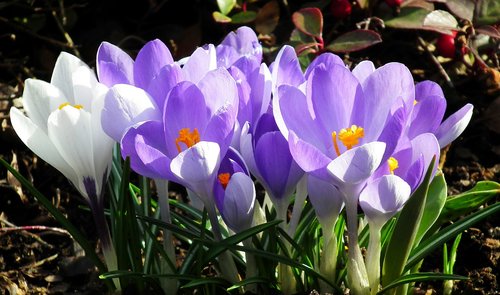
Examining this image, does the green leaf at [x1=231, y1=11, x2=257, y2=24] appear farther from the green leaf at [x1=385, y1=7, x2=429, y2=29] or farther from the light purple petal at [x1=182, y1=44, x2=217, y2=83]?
the light purple petal at [x1=182, y1=44, x2=217, y2=83]

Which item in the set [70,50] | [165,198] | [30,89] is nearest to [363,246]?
[165,198]

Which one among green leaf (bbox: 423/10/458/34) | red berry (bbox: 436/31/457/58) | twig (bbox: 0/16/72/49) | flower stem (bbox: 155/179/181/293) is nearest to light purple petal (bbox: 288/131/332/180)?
flower stem (bbox: 155/179/181/293)

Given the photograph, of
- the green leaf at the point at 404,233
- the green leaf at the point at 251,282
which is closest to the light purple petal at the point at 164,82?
the green leaf at the point at 251,282

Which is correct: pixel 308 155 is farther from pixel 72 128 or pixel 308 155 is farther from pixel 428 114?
pixel 72 128

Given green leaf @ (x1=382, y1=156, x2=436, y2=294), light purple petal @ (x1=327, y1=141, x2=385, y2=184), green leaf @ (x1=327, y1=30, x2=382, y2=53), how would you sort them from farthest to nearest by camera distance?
green leaf @ (x1=327, y1=30, x2=382, y2=53)
green leaf @ (x1=382, y1=156, x2=436, y2=294)
light purple petal @ (x1=327, y1=141, x2=385, y2=184)

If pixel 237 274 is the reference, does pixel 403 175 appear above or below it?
above

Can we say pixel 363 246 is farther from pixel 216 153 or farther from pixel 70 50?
pixel 70 50
